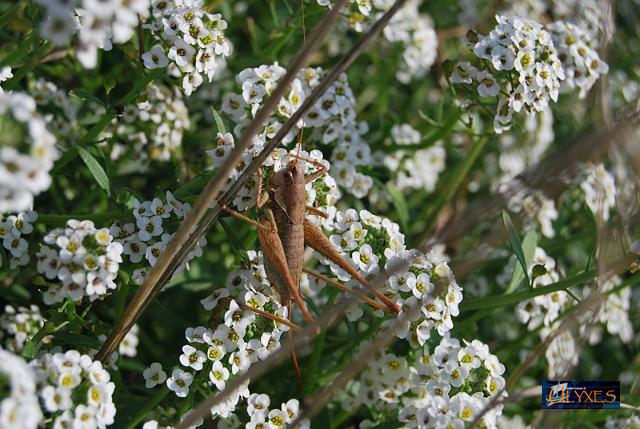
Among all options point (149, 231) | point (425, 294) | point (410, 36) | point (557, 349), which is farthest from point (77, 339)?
point (410, 36)

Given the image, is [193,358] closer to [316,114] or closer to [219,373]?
[219,373]

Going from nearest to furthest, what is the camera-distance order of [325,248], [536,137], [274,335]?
[274,335] → [325,248] → [536,137]

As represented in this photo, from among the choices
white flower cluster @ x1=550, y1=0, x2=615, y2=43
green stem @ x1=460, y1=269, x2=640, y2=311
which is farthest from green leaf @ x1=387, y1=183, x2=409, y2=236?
white flower cluster @ x1=550, y1=0, x2=615, y2=43

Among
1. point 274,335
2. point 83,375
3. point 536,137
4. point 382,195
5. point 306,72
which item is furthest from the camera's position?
point 536,137

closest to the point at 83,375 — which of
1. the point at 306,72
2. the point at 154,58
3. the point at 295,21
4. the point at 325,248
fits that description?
the point at 325,248

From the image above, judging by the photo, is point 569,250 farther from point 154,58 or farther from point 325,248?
point 154,58

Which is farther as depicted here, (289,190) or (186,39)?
(289,190)
